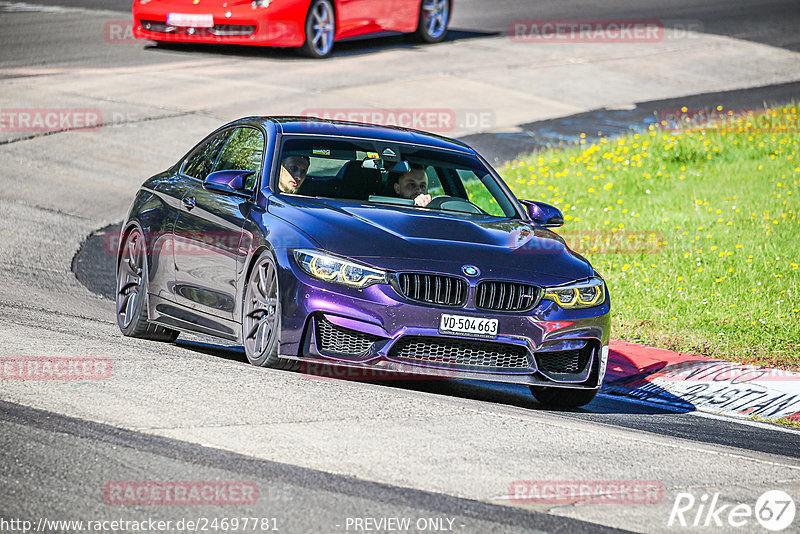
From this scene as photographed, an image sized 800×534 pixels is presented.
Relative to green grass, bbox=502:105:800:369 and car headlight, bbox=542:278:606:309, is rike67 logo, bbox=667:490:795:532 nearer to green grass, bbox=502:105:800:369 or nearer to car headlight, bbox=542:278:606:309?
car headlight, bbox=542:278:606:309

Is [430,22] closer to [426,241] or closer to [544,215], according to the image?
[544,215]

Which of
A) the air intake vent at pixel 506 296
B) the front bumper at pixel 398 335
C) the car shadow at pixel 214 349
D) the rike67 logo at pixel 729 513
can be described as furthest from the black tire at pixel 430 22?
the rike67 logo at pixel 729 513

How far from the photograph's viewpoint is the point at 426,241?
7609 mm

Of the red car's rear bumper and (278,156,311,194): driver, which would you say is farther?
the red car's rear bumper

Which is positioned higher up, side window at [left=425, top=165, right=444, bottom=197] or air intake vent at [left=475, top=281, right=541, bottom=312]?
side window at [left=425, top=165, right=444, bottom=197]

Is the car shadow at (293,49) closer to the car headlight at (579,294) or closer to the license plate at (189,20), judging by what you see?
the license plate at (189,20)

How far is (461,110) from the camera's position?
20.1 meters

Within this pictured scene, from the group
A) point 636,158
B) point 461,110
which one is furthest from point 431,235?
point 461,110

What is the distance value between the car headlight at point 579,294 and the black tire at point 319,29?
14.0 metres

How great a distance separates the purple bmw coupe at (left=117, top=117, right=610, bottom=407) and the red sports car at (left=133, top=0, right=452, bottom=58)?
11466 mm

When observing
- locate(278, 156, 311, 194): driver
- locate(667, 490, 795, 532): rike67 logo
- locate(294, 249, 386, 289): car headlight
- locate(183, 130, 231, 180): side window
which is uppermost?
locate(278, 156, 311, 194): driver

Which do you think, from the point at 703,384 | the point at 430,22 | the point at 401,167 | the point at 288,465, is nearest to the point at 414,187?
the point at 401,167

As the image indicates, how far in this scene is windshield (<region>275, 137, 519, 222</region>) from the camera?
8.39m

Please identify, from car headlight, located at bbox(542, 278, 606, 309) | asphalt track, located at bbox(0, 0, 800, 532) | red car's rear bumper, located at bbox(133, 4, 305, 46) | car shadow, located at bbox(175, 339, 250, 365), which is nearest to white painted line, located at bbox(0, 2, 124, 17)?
red car's rear bumper, located at bbox(133, 4, 305, 46)
